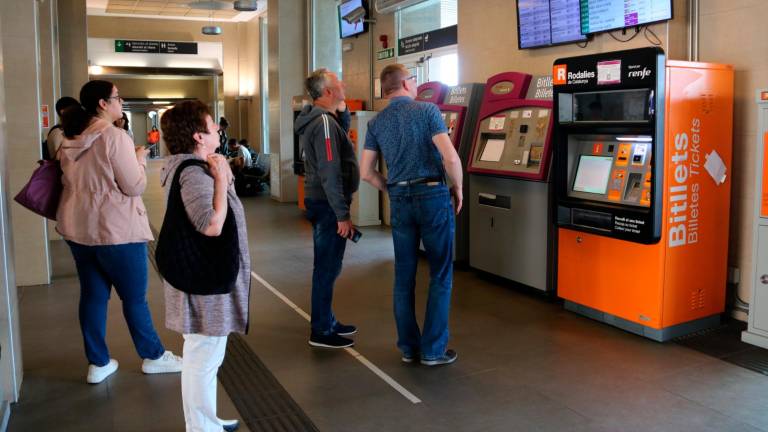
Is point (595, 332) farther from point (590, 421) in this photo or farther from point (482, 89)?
point (482, 89)

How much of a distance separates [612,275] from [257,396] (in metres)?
2.32

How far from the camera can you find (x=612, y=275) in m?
4.18

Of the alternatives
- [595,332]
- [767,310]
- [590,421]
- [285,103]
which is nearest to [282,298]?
[595,332]

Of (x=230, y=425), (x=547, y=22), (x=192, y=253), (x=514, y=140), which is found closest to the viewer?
(x=192, y=253)

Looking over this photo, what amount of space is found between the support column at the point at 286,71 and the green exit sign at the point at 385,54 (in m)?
2.77

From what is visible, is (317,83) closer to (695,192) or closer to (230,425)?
(230,425)

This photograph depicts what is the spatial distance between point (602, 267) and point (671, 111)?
1062mm

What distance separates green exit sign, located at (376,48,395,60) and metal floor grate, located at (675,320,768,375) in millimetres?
5416

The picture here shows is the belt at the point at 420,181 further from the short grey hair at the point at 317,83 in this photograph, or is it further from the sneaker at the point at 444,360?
the sneaker at the point at 444,360

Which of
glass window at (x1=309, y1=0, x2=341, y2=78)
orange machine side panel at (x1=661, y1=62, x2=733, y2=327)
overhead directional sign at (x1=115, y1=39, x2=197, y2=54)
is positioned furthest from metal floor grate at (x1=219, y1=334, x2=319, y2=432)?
overhead directional sign at (x1=115, y1=39, x2=197, y2=54)

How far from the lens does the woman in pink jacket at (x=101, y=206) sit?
3066 mm

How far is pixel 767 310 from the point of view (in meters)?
3.75

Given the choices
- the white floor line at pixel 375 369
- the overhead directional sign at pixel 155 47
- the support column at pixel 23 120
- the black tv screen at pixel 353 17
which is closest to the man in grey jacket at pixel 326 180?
the white floor line at pixel 375 369

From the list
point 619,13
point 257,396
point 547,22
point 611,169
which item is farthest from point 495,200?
point 257,396
